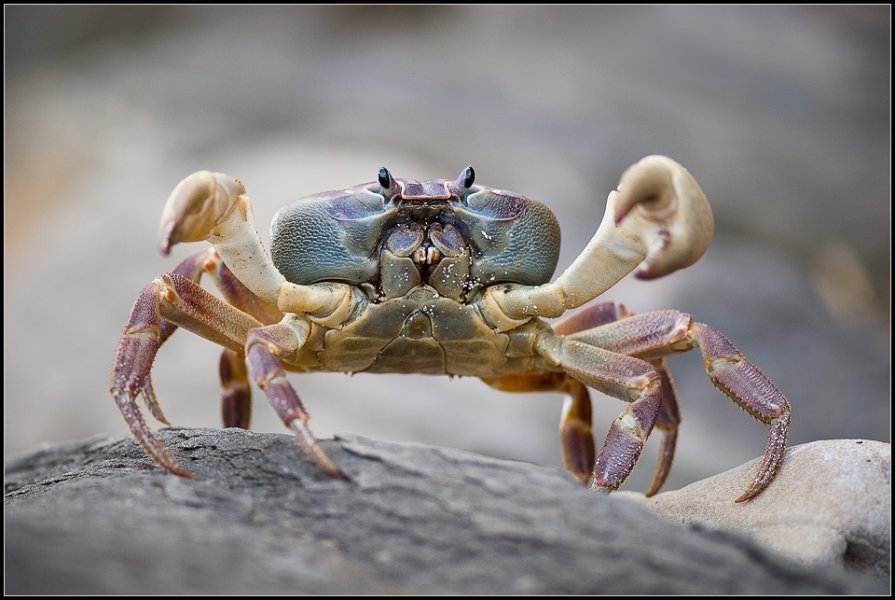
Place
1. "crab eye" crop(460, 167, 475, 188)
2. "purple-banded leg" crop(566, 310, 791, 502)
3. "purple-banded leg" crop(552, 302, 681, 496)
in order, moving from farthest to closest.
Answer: "purple-banded leg" crop(552, 302, 681, 496)
"crab eye" crop(460, 167, 475, 188)
"purple-banded leg" crop(566, 310, 791, 502)

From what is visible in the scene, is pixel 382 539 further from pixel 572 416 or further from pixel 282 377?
pixel 572 416

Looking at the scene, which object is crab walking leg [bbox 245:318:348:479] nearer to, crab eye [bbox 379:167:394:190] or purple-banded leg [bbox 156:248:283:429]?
purple-banded leg [bbox 156:248:283:429]

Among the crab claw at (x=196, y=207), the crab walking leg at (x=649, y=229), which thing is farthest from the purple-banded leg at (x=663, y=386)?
the crab claw at (x=196, y=207)

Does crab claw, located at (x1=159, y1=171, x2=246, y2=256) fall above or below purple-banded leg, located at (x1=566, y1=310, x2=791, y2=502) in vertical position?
above

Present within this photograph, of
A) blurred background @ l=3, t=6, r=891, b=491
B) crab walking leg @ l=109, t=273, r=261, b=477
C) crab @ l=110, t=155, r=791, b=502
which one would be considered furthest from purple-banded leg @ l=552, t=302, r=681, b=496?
blurred background @ l=3, t=6, r=891, b=491

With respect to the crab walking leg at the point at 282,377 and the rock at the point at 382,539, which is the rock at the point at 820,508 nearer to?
the rock at the point at 382,539

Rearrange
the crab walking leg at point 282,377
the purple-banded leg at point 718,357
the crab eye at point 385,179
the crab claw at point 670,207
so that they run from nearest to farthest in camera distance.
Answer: the crab walking leg at point 282,377, the crab claw at point 670,207, the purple-banded leg at point 718,357, the crab eye at point 385,179
